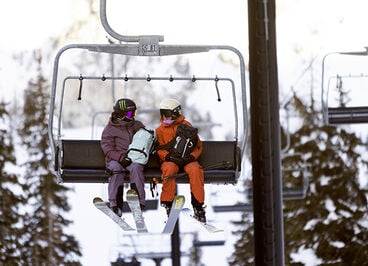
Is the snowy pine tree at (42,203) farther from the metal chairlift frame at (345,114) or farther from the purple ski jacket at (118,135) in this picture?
the purple ski jacket at (118,135)

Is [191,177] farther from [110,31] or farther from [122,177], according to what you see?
[110,31]

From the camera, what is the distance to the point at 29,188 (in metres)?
22.6

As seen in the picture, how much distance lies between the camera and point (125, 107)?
4.04m

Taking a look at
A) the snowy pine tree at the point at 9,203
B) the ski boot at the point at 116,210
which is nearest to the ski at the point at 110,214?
the ski boot at the point at 116,210

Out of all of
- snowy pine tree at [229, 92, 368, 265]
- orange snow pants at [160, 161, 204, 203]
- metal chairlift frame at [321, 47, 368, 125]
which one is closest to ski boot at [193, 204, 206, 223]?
orange snow pants at [160, 161, 204, 203]

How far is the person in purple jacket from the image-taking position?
3.94m

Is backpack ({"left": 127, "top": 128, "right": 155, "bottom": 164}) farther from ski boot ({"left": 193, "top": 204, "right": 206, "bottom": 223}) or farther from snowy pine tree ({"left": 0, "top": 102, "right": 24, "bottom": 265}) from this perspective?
snowy pine tree ({"left": 0, "top": 102, "right": 24, "bottom": 265})

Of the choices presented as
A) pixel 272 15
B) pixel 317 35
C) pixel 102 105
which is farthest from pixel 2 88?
pixel 272 15

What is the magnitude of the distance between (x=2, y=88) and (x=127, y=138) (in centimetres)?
2117

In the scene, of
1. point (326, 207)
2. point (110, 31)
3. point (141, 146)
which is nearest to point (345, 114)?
point (141, 146)

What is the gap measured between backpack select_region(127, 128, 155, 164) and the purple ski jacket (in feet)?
0.24

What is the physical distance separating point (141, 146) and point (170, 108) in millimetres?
156

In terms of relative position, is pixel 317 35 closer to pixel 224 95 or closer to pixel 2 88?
pixel 224 95

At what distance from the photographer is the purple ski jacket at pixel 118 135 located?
4.07 meters
